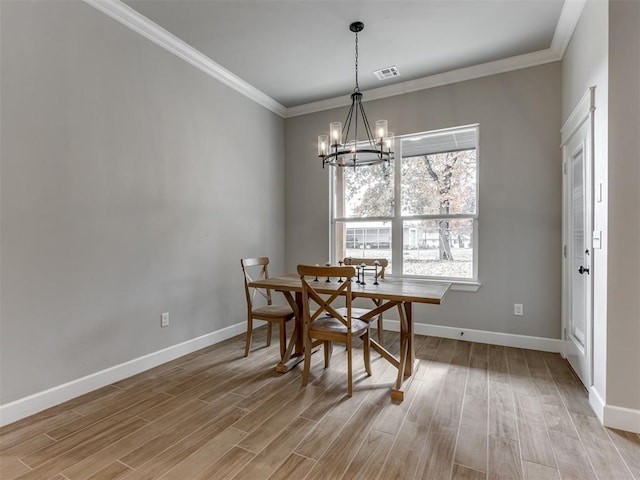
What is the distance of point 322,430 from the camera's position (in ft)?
6.46

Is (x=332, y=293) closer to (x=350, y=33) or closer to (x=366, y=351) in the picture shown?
(x=366, y=351)

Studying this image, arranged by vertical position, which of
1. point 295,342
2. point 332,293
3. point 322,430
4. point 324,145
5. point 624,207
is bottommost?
point 322,430

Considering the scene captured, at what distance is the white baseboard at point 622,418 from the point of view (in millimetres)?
1931

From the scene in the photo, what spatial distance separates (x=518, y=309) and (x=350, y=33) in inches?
126

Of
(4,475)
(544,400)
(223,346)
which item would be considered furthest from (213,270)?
(544,400)

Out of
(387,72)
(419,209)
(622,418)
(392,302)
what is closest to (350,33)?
(387,72)

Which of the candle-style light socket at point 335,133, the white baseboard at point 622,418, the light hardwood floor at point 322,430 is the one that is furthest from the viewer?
the candle-style light socket at point 335,133

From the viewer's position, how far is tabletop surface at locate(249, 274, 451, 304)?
229 cm

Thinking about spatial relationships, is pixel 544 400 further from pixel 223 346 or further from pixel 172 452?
pixel 223 346

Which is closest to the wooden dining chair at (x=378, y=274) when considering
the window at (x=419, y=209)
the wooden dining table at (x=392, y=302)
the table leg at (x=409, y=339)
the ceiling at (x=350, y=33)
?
the wooden dining table at (x=392, y=302)

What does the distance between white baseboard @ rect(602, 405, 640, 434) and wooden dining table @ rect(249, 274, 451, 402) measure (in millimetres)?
1154

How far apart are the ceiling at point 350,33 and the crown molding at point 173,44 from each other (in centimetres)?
5

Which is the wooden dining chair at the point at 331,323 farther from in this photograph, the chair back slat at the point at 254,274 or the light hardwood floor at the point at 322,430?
the chair back slat at the point at 254,274

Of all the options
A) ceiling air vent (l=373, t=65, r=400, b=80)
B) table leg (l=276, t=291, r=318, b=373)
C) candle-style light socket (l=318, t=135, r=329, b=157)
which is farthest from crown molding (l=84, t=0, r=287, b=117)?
table leg (l=276, t=291, r=318, b=373)
